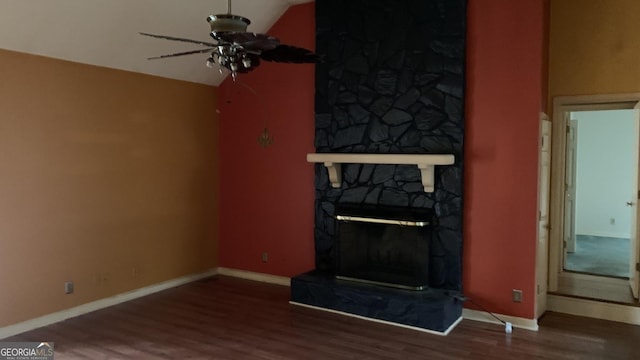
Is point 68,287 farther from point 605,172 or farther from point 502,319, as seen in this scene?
point 605,172

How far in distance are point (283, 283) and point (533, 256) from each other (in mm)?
2795

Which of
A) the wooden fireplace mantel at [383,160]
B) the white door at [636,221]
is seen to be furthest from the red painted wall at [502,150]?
the white door at [636,221]

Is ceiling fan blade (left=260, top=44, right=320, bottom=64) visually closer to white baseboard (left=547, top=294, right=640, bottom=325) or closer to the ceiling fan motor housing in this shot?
the ceiling fan motor housing

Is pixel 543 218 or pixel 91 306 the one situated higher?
pixel 543 218

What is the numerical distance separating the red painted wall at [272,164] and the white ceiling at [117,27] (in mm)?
557

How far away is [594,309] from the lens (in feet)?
15.5

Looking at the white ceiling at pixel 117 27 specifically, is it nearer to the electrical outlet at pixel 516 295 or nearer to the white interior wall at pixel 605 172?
the electrical outlet at pixel 516 295

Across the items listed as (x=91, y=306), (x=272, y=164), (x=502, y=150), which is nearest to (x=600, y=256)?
(x=502, y=150)

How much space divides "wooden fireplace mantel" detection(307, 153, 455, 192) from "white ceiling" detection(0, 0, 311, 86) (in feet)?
5.75

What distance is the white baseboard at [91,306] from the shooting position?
4.30m

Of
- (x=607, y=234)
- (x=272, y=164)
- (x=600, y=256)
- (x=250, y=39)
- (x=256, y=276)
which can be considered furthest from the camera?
(x=607, y=234)

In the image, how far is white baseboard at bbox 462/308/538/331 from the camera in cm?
445

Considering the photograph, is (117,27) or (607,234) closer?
(117,27)

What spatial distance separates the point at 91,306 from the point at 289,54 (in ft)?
11.2
